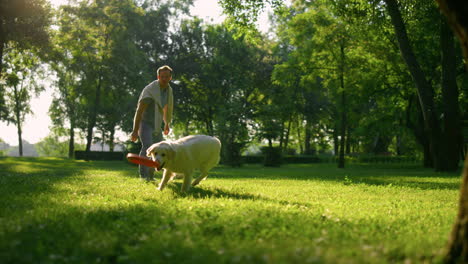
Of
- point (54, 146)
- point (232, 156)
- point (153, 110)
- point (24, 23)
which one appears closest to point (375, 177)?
point (153, 110)

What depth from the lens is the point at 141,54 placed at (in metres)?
37.7

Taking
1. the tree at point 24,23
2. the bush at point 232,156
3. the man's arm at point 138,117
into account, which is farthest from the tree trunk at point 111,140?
the man's arm at point 138,117

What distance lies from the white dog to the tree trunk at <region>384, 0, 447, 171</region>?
12923 millimetres

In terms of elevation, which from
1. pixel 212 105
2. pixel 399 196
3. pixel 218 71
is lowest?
pixel 399 196

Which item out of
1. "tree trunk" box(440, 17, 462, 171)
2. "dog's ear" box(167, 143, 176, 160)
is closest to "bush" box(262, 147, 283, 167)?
"tree trunk" box(440, 17, 462, 171)

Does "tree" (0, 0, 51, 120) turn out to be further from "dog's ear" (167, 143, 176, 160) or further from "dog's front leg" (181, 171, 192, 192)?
"dog's front leg" (181, 171, 192, 192)

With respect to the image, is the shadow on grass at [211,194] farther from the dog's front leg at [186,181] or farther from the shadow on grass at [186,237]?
the shadow on grass at [186,237]

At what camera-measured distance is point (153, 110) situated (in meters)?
10.2

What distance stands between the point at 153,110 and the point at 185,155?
9.05ft

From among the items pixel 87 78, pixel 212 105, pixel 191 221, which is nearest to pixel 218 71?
pixel 212 105

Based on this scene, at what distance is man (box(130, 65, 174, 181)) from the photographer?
9852 mm

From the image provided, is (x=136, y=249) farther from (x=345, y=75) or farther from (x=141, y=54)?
(x=141, y=54)

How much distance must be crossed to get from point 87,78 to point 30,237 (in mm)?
36155

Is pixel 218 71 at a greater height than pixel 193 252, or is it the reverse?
pixel 218 71
